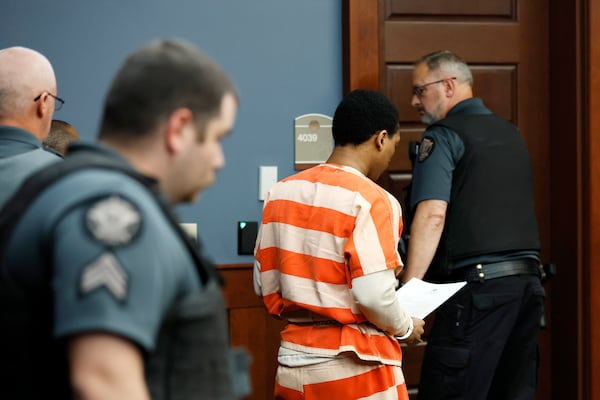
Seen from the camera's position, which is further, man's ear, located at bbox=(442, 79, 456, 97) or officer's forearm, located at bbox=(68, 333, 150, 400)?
man's ear, located at bbox=(442, 79, 456, 97)

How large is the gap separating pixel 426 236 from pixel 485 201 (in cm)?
29

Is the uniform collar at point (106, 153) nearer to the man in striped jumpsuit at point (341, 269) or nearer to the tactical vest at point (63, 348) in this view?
the tactical vest at point (63, 348)

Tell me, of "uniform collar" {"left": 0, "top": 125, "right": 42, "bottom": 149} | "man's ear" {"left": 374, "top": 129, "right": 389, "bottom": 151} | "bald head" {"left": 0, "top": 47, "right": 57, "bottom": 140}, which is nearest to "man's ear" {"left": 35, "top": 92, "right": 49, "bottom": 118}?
"bald head" {"left": 0, "top": 47, "right": 57, "bottom": 140}

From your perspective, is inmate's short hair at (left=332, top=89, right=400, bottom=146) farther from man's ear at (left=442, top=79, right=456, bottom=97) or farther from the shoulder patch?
the shoulder patch

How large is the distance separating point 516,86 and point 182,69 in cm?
333

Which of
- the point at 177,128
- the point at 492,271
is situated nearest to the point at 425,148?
the point at 492,271

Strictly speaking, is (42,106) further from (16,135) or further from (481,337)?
(481,337)

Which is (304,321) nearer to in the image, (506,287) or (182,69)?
(506,287)

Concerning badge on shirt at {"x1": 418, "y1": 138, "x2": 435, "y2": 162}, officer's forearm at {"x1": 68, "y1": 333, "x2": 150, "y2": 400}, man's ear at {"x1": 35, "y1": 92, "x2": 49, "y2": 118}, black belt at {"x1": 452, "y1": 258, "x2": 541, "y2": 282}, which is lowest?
black belt at {"x1": 452, "y1": 258, "x2": 541, "y2": 282}

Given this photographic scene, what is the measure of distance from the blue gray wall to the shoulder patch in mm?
2829

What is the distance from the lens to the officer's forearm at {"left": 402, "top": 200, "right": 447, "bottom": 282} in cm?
350

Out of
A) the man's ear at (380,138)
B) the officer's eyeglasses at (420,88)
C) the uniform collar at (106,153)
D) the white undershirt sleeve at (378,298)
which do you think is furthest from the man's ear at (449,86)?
the uniform collar at (106,153)

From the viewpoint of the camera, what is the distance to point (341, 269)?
2.64m

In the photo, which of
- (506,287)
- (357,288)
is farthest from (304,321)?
(506,287)
